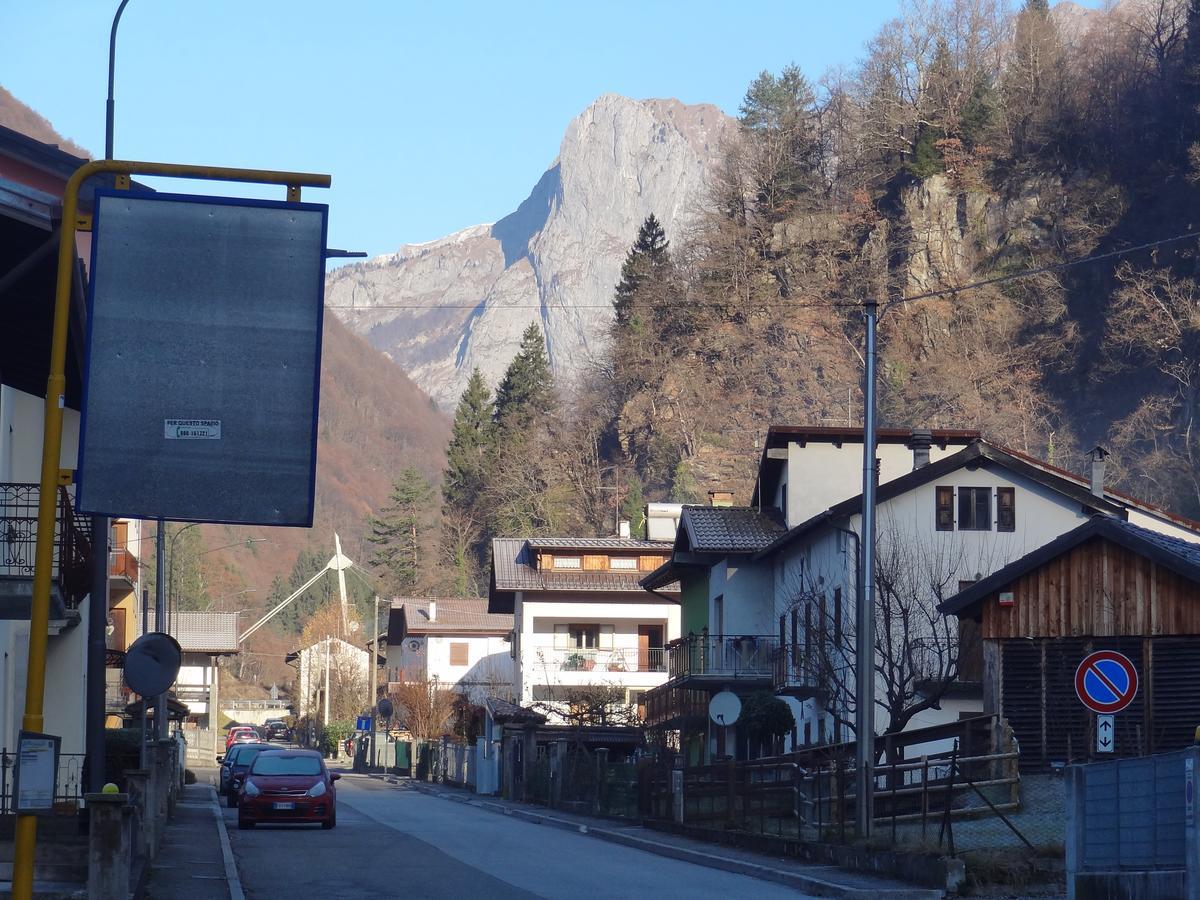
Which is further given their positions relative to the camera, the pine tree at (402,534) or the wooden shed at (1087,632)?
the pine tree at (402,534)

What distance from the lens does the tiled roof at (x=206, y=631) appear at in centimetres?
7281

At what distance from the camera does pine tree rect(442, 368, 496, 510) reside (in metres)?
109

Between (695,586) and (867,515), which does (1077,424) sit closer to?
(695,586)

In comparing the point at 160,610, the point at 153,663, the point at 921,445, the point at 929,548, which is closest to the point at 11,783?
the point at 153,663

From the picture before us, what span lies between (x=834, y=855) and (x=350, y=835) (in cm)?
979

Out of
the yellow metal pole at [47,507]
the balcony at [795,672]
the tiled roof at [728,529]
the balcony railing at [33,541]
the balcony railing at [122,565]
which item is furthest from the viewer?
the tiled roof at [728,529]

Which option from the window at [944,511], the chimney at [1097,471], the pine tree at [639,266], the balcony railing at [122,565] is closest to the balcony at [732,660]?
the window at [944,511]

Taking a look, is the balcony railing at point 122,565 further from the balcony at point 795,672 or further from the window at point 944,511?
Answer: the window at point 944,511

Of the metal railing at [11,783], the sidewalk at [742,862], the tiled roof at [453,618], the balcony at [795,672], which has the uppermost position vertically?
the tiled roof at [453,618]

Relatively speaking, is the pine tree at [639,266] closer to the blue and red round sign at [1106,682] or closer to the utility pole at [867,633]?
the utility pole at [867,633]

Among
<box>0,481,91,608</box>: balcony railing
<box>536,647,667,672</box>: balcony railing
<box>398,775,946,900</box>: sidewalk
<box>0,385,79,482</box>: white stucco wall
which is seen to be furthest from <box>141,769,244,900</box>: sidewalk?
<box>536,647,667,672</box>: balcony railing

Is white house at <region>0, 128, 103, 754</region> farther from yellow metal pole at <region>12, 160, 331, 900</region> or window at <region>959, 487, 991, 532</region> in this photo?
window at <region>959, 487, 991, 532</region>

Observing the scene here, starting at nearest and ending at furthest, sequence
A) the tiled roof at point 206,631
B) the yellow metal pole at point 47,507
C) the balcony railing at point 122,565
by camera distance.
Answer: the yellow metal pole at point 47,507 < the balcony railing at point 122,565 < the tiled roof at point 206,631

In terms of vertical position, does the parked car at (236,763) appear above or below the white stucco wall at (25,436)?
below
